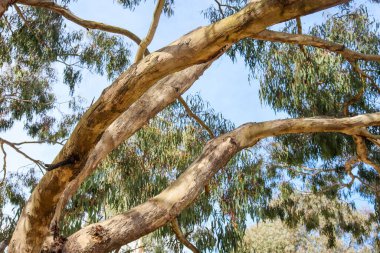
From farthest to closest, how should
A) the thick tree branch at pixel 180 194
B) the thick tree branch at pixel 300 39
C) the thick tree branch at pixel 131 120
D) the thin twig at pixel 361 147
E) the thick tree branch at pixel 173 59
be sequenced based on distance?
1. the thin twig at pixel 361 147
2. the thick tree branch at pixel 300 39
3. the thick tree branch at pixel 131 120
4. the thick tree branch at pixel 180 194
5. the thick tree branch at pixel 173 59

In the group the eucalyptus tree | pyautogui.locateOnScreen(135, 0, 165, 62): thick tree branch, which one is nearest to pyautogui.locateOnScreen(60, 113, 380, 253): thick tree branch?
the eucalyptus tree

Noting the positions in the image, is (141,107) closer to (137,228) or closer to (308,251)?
(137,228)

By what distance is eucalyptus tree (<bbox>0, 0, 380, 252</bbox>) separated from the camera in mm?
1588

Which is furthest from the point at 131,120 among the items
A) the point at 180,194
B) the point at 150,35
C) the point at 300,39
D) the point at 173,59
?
the point at 300,39

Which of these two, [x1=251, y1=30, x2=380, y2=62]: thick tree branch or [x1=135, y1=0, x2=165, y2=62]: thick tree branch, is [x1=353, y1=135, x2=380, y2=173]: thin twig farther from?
[x1=135, y1=0, x2=165, y2=62]: thick tree branch

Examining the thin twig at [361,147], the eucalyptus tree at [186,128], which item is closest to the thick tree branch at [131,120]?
the eucalyptus tree at [186,128]

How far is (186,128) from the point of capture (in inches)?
208

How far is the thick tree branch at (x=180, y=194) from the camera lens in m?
1.96

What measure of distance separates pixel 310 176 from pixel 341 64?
2.15 m

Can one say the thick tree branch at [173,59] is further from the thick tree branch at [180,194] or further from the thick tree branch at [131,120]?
the thick tree branch at [131,120]

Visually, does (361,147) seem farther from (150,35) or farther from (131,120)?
(131,120)

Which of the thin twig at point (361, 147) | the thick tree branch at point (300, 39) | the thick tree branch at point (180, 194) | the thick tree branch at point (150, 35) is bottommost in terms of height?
the thick tree branch at point (180, 194)

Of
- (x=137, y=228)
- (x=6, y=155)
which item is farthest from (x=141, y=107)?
(x=6, y=155)

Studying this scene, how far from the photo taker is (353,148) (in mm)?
4934
